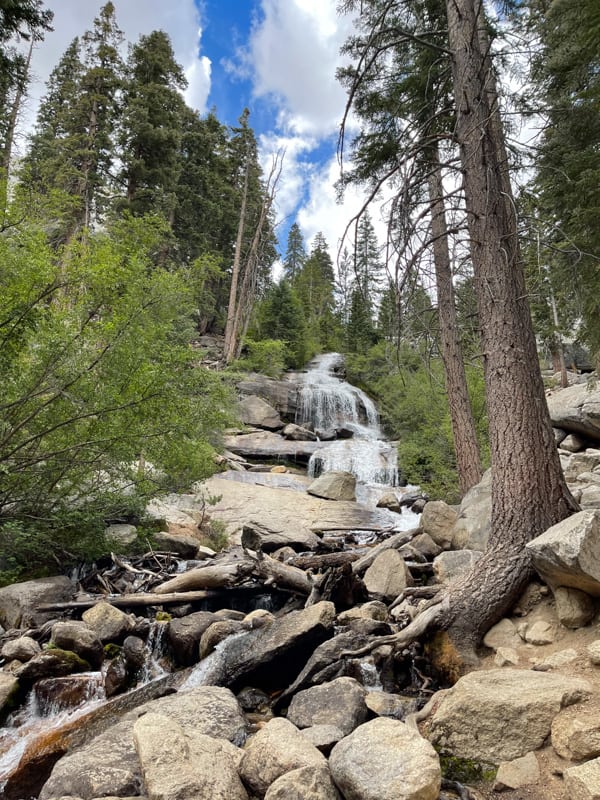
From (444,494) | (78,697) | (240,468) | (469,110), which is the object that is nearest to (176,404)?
(78,697)

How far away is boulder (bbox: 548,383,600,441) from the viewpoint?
447 inches

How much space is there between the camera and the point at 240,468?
1593 centimetres

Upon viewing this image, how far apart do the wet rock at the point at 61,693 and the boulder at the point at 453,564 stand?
4005mm

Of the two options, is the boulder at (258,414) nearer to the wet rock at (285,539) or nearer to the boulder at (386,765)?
the wet rock at (285,539)

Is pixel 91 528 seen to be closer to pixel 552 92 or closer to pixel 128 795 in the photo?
pixel 128 795

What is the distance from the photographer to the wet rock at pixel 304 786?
7.27 feet

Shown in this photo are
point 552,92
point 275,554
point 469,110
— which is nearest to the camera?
point 469,110

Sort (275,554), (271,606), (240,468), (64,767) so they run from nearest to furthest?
(64,767) < (271,606) < (275,554) < (240,468)

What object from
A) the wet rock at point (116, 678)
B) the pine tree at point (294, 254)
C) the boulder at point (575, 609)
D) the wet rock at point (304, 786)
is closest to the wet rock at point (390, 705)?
the wet rock at point (304, 786)

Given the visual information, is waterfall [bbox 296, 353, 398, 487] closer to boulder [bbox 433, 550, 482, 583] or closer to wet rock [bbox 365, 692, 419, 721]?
boulder [bbox 433, 550, 482, 583]

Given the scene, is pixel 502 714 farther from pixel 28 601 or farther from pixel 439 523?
pixel 28 601

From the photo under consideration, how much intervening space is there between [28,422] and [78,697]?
3.27 metres

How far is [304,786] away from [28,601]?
194 inches

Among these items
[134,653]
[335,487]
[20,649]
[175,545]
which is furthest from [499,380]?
[335,487]
